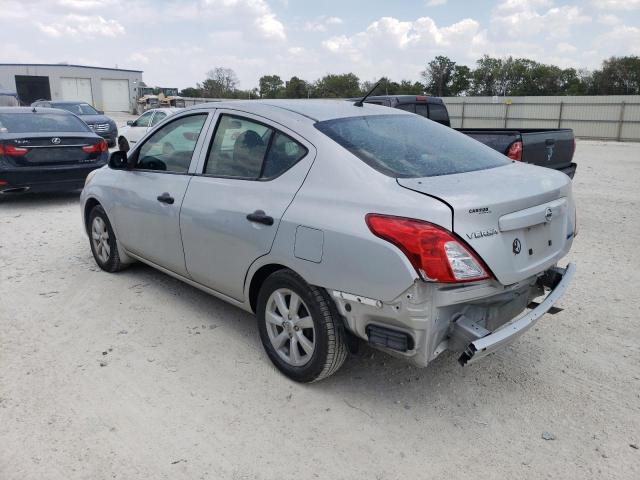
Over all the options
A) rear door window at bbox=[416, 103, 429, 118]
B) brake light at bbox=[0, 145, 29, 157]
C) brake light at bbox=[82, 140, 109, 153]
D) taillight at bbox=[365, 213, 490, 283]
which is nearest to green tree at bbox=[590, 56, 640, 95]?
rear door window at bbox=[416, 103, 429, 118]

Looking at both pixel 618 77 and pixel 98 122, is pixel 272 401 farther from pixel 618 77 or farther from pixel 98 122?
pixel 618 77

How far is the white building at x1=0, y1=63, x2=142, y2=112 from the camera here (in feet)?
196

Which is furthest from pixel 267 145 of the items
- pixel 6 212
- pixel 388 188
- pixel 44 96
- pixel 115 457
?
pixel 44 96

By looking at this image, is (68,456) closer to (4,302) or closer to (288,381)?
(288,381)

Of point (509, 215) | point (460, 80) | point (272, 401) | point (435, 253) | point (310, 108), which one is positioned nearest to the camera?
point (435, 253)

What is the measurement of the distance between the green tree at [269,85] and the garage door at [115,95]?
17.4 m

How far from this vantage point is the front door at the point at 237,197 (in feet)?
10.7

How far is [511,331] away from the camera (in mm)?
2828

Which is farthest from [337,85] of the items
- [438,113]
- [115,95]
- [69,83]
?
[438,113]

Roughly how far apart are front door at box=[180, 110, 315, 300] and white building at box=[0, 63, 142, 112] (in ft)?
198

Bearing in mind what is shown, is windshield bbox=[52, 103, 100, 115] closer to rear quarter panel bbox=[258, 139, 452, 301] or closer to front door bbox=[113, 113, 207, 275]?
front door bbox=[113, 113, 207, 275]

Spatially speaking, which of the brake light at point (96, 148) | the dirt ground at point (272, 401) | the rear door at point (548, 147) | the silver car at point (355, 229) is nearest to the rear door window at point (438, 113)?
the rear door at point (548, 147)

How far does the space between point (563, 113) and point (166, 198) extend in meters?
30.7

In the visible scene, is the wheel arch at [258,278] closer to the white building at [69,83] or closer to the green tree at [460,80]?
the white building at [69,83]
